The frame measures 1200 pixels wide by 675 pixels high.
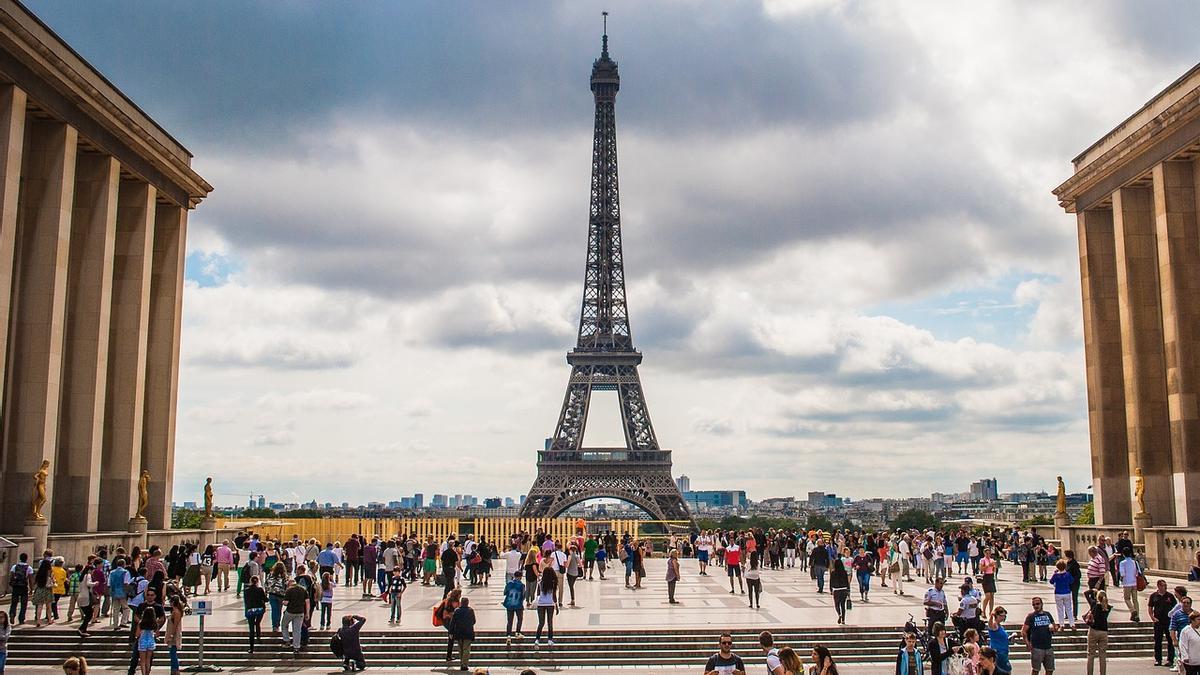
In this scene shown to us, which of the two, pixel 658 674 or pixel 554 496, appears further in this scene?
pixel 554 496

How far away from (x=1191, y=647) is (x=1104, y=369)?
3194 cm

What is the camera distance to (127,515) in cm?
4247

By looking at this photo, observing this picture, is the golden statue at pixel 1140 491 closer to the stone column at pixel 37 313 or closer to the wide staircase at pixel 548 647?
the wide staircase at pixel 548 647

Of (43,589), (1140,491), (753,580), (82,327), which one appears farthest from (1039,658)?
(82,327)

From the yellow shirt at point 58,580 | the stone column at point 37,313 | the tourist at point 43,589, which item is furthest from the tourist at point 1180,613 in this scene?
the stone column at point 37,313

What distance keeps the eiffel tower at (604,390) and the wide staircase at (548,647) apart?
228ft

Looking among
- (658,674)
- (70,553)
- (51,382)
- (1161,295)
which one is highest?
(1161,295)

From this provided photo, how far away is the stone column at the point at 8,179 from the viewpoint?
3192 cm

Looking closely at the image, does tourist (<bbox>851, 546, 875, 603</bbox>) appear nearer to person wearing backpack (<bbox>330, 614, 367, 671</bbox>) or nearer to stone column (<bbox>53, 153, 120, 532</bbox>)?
A: person wearing backpack (<bbox>330, 614, 367, 671</bbox>)

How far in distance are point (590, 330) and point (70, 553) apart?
7534 cm

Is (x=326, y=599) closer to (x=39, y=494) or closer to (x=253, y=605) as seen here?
(x=253, y=605)

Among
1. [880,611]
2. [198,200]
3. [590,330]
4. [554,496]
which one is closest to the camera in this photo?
[880,611]

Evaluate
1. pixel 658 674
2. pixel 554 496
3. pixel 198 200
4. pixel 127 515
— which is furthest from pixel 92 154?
pixel 554 496

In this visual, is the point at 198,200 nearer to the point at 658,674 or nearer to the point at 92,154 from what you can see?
the point at 92,154
